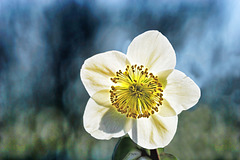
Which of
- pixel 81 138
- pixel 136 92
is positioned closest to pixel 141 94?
pixel 136 92

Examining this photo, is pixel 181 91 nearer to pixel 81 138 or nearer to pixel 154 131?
pixel 154 131

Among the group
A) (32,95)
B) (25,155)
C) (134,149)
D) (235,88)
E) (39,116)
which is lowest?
(25,155)

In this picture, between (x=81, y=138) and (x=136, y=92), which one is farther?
(x=81, y=138)

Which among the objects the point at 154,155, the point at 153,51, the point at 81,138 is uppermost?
the point at 153,51

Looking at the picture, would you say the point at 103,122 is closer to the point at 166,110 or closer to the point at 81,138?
the point at 166,110

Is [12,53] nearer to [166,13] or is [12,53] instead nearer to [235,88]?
[166,13]

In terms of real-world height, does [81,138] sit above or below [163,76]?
below

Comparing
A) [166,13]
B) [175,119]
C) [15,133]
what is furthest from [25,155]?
[175,119]
